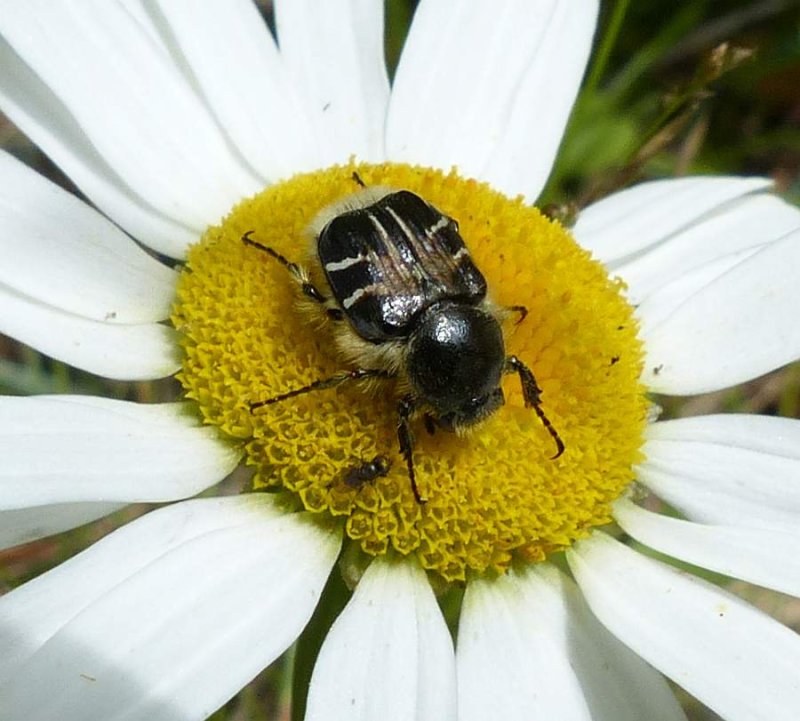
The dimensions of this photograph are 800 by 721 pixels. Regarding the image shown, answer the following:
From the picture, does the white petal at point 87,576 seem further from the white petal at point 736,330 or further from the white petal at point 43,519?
the white petal at point 736,330

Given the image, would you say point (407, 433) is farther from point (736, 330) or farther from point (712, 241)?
point (712, 241)

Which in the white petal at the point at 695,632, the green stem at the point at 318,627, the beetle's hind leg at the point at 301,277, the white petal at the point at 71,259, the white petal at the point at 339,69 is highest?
the white petal at the point at 339,69

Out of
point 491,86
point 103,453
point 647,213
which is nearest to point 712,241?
point 647,213

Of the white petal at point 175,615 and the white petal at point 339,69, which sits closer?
the white petal at point 175,615

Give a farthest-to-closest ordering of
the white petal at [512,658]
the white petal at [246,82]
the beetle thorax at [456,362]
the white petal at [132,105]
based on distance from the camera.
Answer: the white petal at [246,82] → the white petal at [132,105] → the white petal at [512,658] → the beetle thorax at [456,362]

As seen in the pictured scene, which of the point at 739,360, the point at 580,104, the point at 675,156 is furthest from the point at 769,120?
the point at 739,360

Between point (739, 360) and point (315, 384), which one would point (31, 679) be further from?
point (739, 360)

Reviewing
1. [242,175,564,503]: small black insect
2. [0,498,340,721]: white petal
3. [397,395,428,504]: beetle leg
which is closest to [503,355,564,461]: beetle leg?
[242,175,564,503]: small black insect

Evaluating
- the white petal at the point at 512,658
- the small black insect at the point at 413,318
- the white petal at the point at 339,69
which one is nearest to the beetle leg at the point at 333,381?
the small black insect at the point at 413,318
